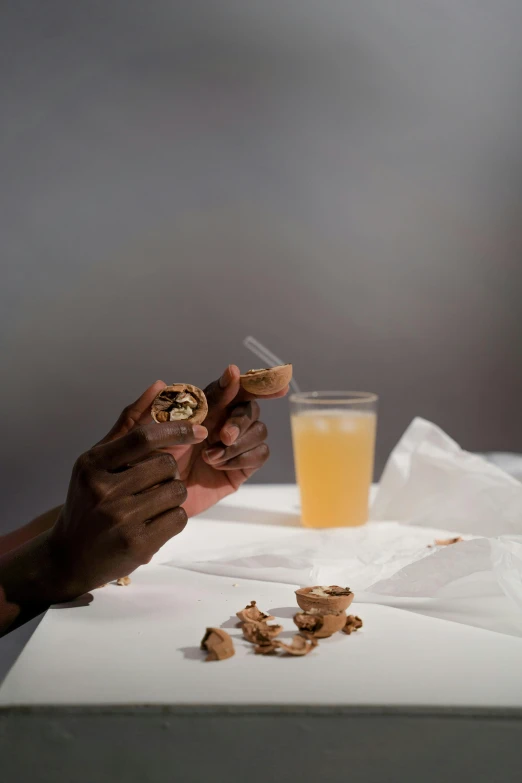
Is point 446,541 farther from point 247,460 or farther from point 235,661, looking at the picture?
point 235,661

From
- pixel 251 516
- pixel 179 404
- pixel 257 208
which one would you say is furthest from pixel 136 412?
pixel 257 208

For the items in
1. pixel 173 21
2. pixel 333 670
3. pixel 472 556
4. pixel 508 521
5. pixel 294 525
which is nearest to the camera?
pixel 333 670

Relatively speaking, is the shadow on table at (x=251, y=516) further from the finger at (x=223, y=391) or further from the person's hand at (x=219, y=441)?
the finger at (x=223, y=391)

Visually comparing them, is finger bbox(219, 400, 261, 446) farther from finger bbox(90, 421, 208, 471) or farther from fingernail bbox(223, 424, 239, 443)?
finger bbox(90, 421, 208, 471)

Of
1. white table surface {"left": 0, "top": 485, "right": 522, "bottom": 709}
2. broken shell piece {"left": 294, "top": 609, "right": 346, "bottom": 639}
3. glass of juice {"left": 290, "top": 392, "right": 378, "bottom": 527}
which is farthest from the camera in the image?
glass of juice {"left": 290, "top": 392, "right": 378, "bottom": 527}

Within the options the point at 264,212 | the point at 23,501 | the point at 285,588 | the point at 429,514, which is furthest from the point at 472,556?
the point at 23,501

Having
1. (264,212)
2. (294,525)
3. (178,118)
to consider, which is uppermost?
(178,118)

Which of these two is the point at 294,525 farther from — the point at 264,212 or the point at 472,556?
the point at 264,212

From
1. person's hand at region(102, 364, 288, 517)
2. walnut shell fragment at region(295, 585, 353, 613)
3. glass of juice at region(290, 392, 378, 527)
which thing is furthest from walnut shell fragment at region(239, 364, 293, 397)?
walnut shell fragment at region(295, 585, 353, 613)
